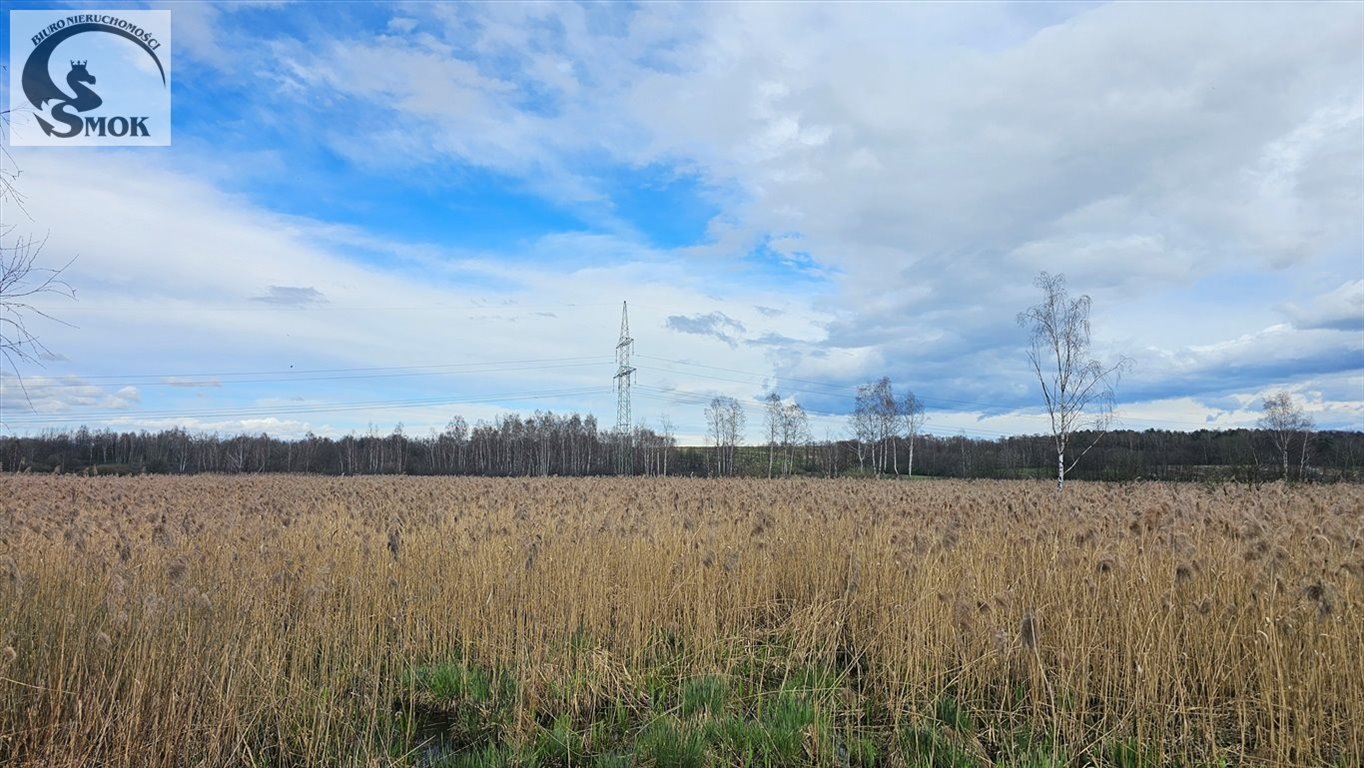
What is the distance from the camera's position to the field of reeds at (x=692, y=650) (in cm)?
423

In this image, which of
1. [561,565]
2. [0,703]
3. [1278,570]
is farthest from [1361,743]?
[0,703]

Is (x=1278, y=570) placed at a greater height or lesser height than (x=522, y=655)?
greater

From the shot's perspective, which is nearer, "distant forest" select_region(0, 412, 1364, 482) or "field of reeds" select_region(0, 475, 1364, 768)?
"field of reeds" select_region(0, 475, 1364, 768)

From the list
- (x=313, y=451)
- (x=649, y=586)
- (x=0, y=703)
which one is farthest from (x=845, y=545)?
(x=313, y=451)

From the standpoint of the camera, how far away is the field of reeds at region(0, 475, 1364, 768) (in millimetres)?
4227

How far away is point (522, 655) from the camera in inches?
212

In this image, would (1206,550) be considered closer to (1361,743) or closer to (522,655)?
(1361,743)

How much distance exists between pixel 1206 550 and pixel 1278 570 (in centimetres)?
188

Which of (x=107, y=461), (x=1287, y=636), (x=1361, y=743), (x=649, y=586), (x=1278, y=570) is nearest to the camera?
(x=1361, y=743)

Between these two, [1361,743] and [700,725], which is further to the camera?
[700,725]

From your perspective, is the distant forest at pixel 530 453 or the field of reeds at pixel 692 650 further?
the distant forest at pixel 530 453

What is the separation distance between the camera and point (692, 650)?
20.0ft

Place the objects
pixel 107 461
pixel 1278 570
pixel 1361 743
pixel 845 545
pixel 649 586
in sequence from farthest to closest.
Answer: pixel 107 461, pixel 845 545, pixel 649 586, pixel 1278 570, pixel 1361 743

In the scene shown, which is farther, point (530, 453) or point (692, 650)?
point (530, 453)
